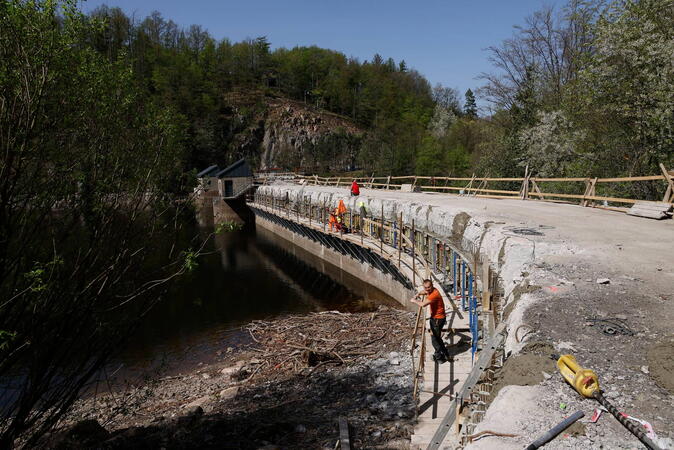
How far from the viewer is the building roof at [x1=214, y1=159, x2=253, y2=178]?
49925 mm

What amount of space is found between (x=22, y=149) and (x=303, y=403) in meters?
7.04

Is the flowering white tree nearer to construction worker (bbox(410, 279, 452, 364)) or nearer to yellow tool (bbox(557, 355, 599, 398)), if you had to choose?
construction worker (bbox(410, 279, 452, 364))

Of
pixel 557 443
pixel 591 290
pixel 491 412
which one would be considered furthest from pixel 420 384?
pixel 557 443

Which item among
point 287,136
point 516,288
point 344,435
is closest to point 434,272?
point 516,288

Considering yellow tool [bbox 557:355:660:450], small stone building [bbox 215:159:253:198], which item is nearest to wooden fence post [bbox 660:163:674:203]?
yellow tool [bbox 557:355:660:450]

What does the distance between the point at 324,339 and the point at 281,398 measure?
3840 mm

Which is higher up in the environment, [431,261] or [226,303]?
[431,261]

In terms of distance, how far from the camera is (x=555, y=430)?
3.45 m

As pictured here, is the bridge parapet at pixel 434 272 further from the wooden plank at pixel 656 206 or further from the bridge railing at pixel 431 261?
the wooden plank at pixel 656 206

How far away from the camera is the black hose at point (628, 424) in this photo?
3174mm

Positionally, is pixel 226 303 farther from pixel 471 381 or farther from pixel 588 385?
pixel 588 385

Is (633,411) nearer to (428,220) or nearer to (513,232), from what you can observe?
(513,232)

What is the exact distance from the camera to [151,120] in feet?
25.9

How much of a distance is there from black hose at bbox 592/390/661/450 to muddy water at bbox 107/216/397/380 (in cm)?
776
